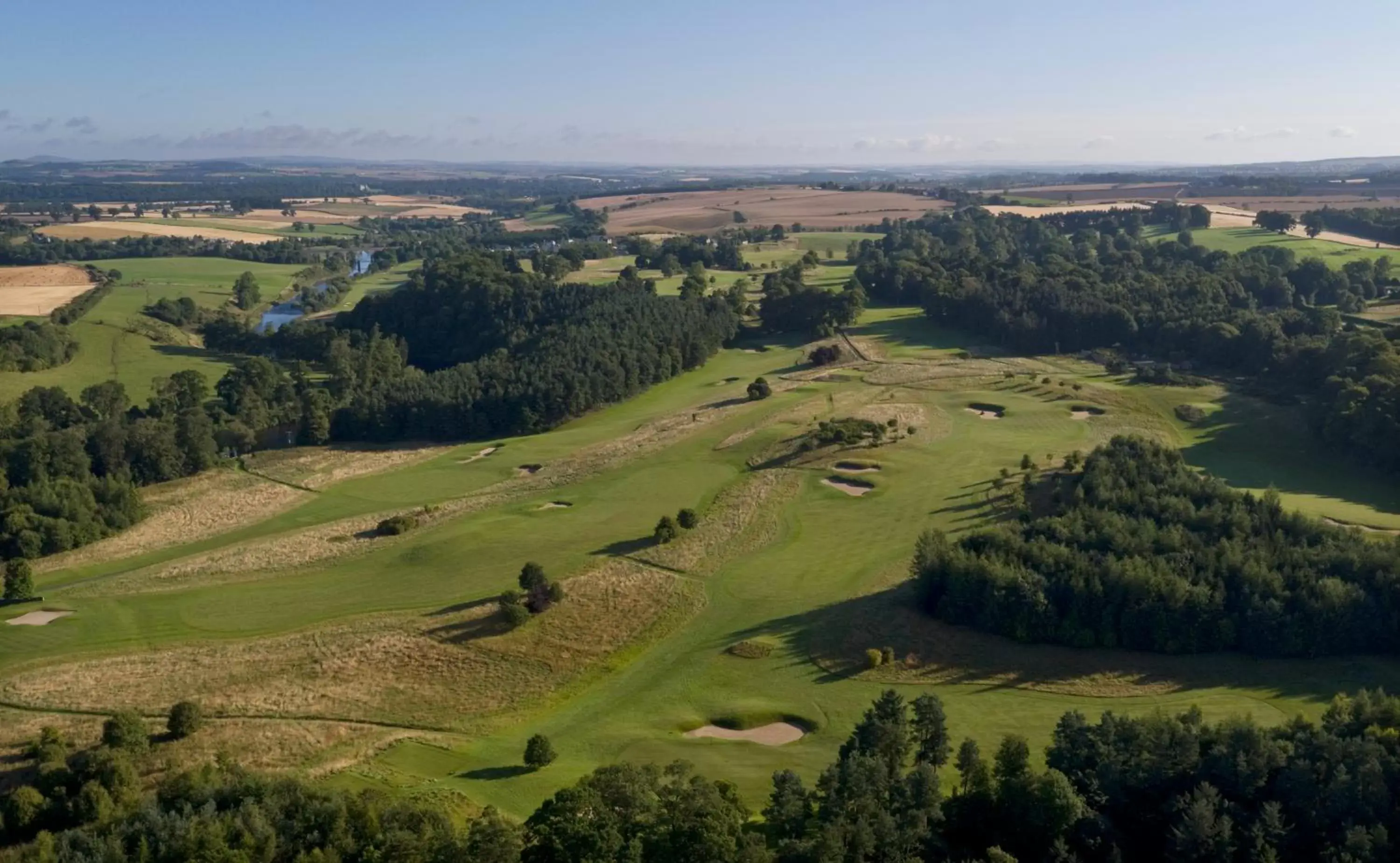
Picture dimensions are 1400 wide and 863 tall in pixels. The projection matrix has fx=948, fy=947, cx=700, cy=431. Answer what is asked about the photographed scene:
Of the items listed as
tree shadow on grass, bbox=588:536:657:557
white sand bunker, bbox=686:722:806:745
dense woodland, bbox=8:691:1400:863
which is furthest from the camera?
tree shadow on grass, bbox=588:536:657:557

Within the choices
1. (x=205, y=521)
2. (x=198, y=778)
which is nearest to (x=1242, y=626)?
(x=198, y=778)

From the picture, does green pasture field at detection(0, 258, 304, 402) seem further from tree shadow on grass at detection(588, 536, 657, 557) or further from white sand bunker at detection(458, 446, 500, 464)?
tree shadow on grass at detection(588, 536, 657, 557)

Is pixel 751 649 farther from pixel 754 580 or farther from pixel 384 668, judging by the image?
pixel 384 668

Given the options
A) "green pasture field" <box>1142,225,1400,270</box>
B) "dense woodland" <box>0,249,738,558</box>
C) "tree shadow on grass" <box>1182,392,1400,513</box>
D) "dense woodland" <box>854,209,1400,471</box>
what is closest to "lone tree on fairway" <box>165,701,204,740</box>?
"dense woodland" <box>0,249,738,558</box>

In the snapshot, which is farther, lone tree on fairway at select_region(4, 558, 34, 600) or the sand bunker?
the sand bunker

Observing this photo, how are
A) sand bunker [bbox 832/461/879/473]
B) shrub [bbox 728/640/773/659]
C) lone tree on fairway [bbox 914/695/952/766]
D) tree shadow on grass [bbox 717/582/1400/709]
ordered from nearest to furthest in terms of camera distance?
lone tree on fairway [bbox 914/695/952/766], tree shadow on grass [bbox 717/582/1400/709], shrub [bbox 728/640/773/659], sand bunker [bbox 832/461/879/473]

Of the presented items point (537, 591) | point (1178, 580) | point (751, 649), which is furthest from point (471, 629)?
point (1178, 580)
